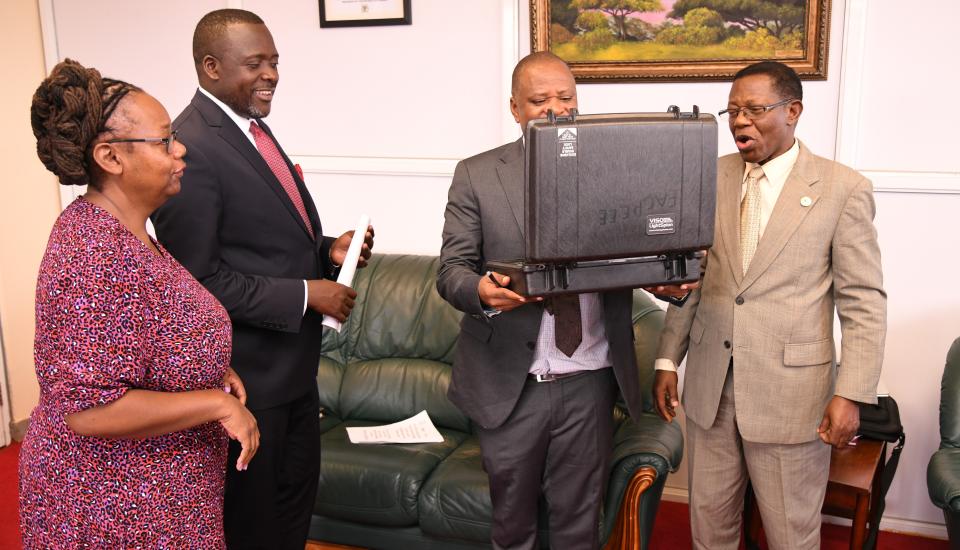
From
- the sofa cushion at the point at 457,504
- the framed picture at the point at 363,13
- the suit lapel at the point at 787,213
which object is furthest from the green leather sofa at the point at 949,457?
the framed picture at the point at 363,13

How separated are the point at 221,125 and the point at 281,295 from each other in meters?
0.43

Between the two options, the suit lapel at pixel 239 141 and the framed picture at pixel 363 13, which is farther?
the framed picture at pixel 363 13

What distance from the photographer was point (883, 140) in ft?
9.71

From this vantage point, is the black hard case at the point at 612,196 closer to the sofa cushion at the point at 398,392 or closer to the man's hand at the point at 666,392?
the man's hand at the point at 666,392

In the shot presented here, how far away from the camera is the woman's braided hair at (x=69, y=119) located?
4.90 ft

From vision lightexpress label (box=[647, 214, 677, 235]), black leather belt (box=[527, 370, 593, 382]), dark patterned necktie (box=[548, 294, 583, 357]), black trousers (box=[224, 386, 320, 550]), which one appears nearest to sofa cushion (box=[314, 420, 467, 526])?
black trousers (box=[224, 386, 320, 550])

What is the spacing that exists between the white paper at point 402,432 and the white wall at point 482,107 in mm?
862

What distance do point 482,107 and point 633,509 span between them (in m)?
1.76

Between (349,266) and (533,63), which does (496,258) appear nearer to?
(349,266)

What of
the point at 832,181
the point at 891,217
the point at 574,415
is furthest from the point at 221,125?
the point at 891,217

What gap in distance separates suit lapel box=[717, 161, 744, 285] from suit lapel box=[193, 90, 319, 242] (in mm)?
1101

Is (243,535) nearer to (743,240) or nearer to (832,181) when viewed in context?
(743,240)

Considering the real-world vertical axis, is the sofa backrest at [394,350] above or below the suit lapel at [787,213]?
below

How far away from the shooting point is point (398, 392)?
128 inches
